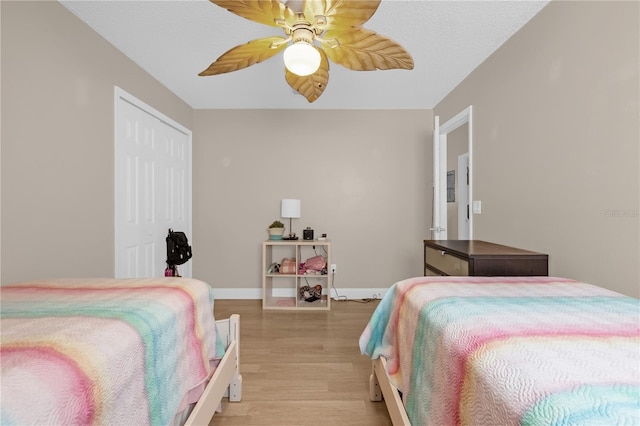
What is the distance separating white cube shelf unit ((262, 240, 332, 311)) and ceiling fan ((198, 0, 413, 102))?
218cm

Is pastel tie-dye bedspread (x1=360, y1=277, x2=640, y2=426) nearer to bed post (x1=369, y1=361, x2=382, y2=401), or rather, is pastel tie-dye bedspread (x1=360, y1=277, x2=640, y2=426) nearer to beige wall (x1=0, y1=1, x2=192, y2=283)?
bed post (x1=369, y1=361, x2=382, y2=401)

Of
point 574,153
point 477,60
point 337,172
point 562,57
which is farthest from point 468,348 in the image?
point 337,172

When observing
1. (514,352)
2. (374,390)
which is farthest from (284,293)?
(514,352)

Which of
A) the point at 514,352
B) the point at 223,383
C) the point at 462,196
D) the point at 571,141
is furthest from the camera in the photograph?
the point at 462,196

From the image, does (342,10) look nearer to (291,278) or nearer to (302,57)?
(302,57)

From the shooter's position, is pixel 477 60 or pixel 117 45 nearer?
pixel 117 45

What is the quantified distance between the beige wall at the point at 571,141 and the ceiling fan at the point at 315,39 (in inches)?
36.0

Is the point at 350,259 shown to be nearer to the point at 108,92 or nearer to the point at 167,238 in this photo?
the point at 167,238

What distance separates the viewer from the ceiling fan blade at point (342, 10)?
1354 mm

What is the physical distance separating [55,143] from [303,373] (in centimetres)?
212

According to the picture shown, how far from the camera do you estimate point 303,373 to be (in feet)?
7.17

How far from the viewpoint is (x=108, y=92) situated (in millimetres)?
2430

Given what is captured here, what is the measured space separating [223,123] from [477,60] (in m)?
2.82

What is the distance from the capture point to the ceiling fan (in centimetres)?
138
